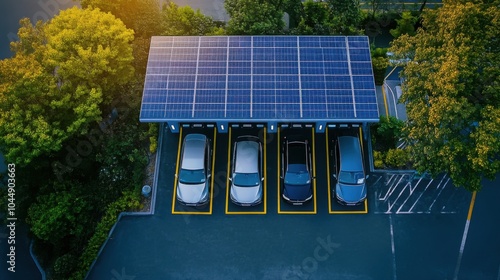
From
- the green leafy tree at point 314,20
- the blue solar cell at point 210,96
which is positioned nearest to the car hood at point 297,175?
the blue solar cell at point 210,96

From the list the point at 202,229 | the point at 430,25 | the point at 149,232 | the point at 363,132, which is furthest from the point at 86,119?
the point at 430,25

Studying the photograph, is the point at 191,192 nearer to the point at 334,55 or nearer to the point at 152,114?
the point at 152,114

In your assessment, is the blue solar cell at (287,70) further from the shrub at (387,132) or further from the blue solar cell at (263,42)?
the shrub at (387,132)

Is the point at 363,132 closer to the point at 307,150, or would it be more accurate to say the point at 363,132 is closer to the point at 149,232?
the point at 307,150

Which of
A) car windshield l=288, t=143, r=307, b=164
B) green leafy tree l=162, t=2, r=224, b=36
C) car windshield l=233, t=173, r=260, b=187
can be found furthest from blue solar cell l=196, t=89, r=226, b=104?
car windshield l=288, t=143, r=307, b=164

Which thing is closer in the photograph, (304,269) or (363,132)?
(304,269)

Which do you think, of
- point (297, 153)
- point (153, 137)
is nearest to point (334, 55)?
point (297, 153)
